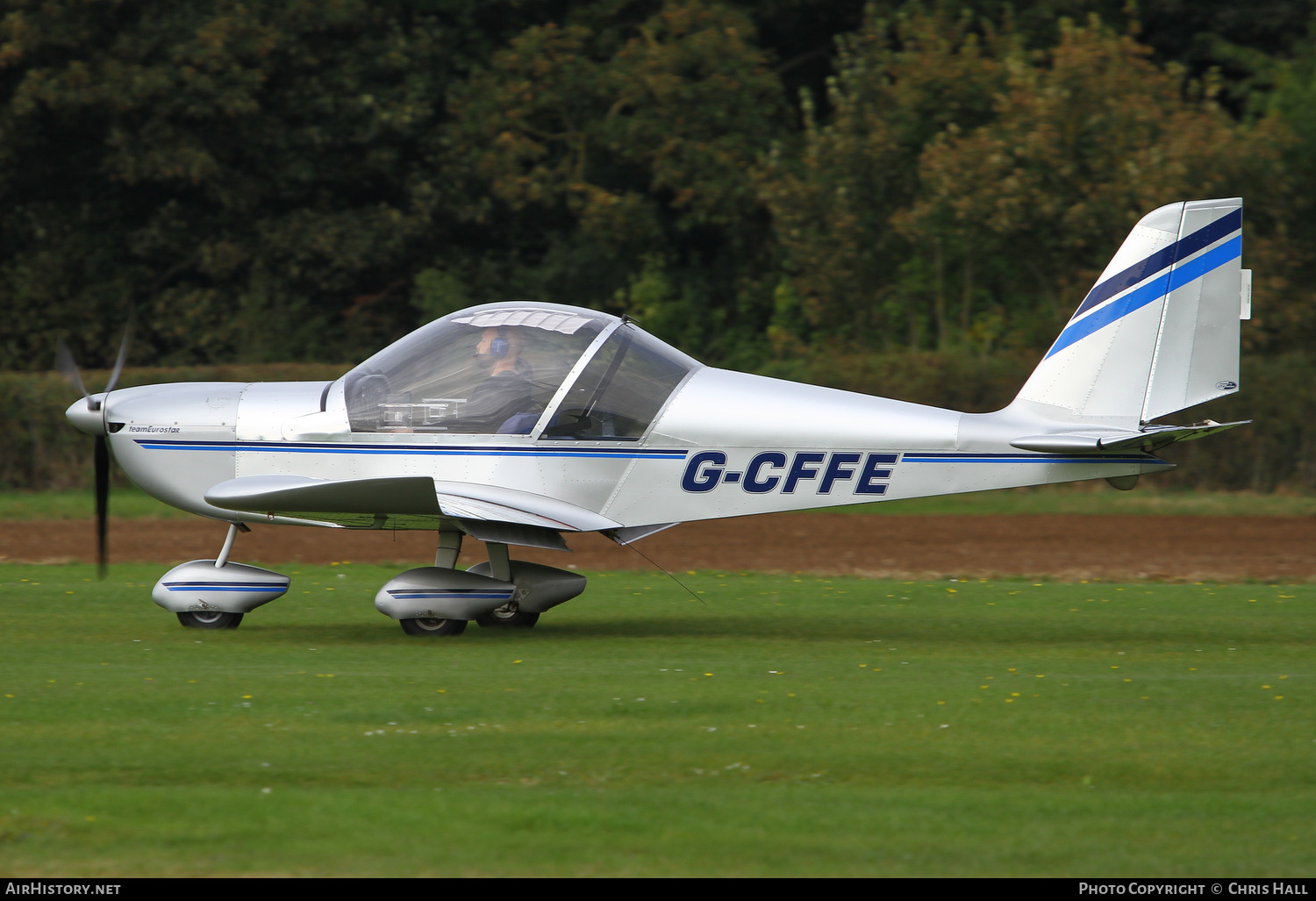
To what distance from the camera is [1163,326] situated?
370 inches

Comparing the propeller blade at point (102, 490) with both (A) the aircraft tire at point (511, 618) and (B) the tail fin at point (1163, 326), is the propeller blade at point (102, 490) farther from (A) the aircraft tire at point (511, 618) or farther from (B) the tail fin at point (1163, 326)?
(B) the tail fin at point (1163, 326)

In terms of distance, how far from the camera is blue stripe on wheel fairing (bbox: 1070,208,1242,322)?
30.8 feet

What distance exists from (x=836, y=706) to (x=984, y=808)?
189 cm

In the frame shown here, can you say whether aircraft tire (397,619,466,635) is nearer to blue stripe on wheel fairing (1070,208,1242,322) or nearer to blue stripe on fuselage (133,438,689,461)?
blue stripe on fuselage (133,438,689,461)

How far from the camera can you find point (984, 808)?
5629mm

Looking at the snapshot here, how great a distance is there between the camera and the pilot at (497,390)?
9.62 m

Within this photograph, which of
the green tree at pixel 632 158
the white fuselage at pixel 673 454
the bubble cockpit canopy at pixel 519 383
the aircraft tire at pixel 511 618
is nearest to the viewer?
the white fuselage at pixel 673 454

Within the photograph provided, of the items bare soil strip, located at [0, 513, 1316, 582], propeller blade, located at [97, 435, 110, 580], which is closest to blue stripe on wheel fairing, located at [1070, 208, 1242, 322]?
bare soil strip, located at [0, 513, 1316, 582]

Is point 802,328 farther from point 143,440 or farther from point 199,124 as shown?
point 143,440

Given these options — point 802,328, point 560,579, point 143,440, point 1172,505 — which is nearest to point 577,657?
point 560,579

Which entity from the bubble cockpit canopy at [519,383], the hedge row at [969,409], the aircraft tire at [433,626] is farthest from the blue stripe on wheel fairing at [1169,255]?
the hedge row at [969,409]

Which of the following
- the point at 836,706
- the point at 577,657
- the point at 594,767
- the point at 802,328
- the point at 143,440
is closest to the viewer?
the point at 594,767

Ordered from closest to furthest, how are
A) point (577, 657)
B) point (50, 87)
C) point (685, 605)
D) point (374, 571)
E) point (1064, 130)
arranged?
point (577, 657) → point (685, 605) → point (374, 571) → point (1064, 130) → point (50, 87)

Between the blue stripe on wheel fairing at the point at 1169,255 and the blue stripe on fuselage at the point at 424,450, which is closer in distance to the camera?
the blue stripe on wheel fairing at the point at 1169,255
